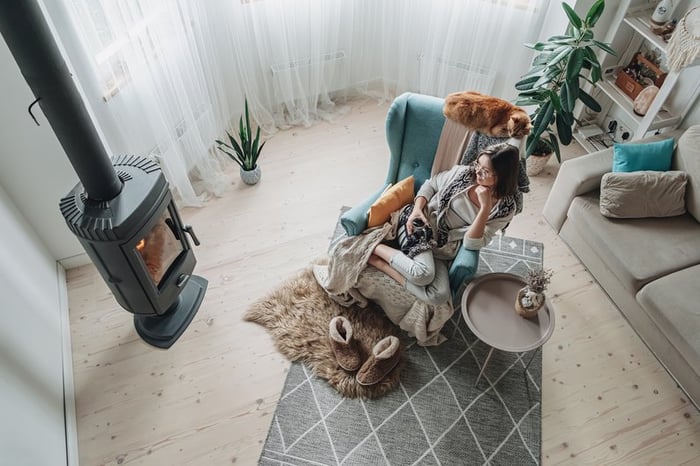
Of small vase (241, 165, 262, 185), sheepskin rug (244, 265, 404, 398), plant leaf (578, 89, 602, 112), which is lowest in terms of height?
sheepskin rug (244, 265, 404, 398)

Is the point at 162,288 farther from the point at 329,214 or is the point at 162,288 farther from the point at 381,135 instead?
the point at 381,135

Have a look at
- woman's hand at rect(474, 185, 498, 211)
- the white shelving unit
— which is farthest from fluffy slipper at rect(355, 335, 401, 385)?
the white shelving unit

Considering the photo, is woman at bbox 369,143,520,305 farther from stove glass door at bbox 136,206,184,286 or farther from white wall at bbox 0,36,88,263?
white wall at bbox 0,36,88,263

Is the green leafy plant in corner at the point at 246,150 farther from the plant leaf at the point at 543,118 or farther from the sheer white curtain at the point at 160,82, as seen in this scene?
the plant leaf at the point at 543,118

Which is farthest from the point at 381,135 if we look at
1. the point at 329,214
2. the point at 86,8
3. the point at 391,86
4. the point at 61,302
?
the point at 61,302

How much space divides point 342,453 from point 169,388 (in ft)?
3.08

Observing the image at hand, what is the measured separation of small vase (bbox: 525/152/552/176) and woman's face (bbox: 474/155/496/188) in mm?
1339

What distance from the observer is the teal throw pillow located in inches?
109

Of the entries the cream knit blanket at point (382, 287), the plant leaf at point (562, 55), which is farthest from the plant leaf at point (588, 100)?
the cream knit blanket at point (382, 287)

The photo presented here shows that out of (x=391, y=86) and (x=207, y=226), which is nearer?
(x=207, y=226)

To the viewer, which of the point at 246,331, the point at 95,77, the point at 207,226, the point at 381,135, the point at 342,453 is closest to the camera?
the point at 342,453

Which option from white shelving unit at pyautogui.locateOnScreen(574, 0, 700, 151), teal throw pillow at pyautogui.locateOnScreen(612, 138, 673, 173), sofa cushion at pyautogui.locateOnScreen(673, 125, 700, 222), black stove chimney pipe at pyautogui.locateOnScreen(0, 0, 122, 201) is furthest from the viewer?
white shelving unit at pyautogui.locateOnScreen(574, 0, 700, 151)

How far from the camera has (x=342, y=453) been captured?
7.68 feet

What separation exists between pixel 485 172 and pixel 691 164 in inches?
50.7
